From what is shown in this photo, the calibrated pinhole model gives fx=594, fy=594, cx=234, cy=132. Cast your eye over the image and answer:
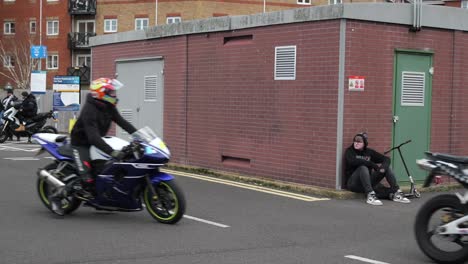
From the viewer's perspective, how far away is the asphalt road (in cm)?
625

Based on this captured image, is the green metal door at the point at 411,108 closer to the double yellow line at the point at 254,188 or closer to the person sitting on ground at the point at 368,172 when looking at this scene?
the person sitting on ground at the point at 368,172

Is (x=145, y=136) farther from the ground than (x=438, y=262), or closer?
farther from the ground

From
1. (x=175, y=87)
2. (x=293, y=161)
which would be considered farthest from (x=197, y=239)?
(x=175, y=87)

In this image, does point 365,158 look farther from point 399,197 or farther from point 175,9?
point 175,9

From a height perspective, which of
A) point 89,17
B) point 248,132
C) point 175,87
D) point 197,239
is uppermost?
point 89,17

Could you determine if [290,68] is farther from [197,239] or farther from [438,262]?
[438,262]

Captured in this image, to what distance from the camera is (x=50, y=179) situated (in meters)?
8.09

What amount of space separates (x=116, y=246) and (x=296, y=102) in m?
5.84

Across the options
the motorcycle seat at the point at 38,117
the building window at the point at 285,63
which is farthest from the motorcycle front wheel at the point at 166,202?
the motorcycle seat at the point at 38,117

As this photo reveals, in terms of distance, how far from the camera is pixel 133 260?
5988mm

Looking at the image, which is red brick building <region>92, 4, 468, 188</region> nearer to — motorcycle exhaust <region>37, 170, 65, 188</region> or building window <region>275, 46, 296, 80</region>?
building window <region>275, 46, 296, 80</region>

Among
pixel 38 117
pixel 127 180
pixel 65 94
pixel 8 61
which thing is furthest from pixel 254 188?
pixel 8 61

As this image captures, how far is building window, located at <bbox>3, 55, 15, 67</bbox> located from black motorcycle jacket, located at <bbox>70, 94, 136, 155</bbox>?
47.7 metres

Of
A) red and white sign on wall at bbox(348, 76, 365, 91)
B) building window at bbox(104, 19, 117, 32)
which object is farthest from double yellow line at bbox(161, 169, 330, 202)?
building window at bbox(104, 19, 117, 32)
